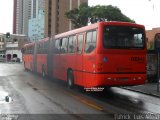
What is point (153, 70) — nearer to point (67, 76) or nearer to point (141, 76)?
point (67, 76)

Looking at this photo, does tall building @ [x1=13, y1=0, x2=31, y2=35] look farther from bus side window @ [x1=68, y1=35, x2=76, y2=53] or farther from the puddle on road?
the puddle on road

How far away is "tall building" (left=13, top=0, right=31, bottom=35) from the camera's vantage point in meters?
179

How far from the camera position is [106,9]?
78375 mm

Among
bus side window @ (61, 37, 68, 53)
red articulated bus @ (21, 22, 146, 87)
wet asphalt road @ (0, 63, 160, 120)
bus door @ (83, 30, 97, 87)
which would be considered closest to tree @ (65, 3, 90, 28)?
bus side window @ (61, 37, 68, 53)

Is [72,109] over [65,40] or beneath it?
beneath

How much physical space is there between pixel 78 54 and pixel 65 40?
3.17m

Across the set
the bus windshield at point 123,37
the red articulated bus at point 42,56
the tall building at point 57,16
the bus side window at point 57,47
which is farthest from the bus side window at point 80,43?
the tall building at point 57,16

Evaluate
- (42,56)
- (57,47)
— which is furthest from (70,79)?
(42,56)

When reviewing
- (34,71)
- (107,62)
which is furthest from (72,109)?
(34,71)

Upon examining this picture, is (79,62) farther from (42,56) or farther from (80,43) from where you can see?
(42,56)

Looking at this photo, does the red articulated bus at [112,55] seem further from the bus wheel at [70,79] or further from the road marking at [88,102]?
the bus wheel at [70,79]

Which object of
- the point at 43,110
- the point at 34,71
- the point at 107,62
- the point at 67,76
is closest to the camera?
the point at 43,110

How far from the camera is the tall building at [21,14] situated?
179425 mm

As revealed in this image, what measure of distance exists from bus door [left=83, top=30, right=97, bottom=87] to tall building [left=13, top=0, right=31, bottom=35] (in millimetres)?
163392
